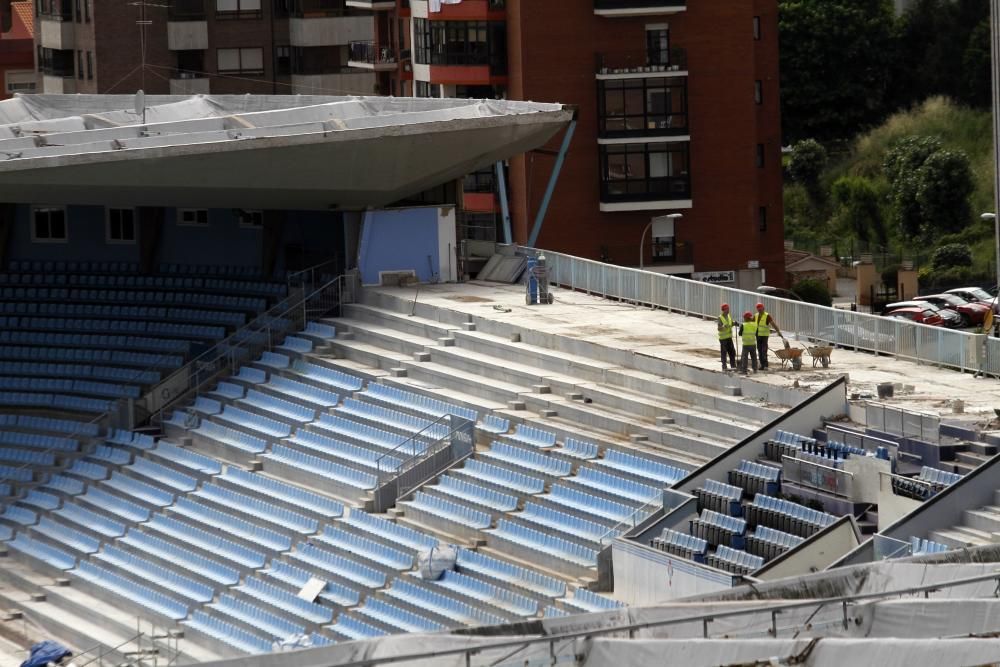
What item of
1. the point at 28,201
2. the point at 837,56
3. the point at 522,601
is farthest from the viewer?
the point at 837,56

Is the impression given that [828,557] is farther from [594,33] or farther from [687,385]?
[594,33]

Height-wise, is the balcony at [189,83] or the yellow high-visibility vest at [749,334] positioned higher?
the balcony at [189,83]

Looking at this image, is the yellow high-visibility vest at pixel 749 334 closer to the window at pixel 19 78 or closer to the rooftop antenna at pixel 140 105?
the rooftop antenna at pixel 140 105

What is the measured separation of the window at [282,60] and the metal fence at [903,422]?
47813 mm

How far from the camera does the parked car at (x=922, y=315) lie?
55.9m

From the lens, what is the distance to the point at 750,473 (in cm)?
3169

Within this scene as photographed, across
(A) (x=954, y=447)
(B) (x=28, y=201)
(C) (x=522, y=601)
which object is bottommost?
(C) (x=522, y=601)

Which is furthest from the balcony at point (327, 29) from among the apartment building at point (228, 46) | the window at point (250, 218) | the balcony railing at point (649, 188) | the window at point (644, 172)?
the window at point (250, 218)

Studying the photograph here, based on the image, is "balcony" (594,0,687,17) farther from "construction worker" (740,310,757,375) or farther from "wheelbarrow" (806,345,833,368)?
"construction worker" (740,310,757,375)

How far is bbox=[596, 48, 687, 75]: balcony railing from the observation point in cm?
6356

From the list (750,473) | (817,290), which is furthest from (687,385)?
(817,290)

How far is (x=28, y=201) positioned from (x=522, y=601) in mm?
16976

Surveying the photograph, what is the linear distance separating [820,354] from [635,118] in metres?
28.5

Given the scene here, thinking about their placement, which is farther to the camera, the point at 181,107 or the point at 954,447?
the point at 181,107
